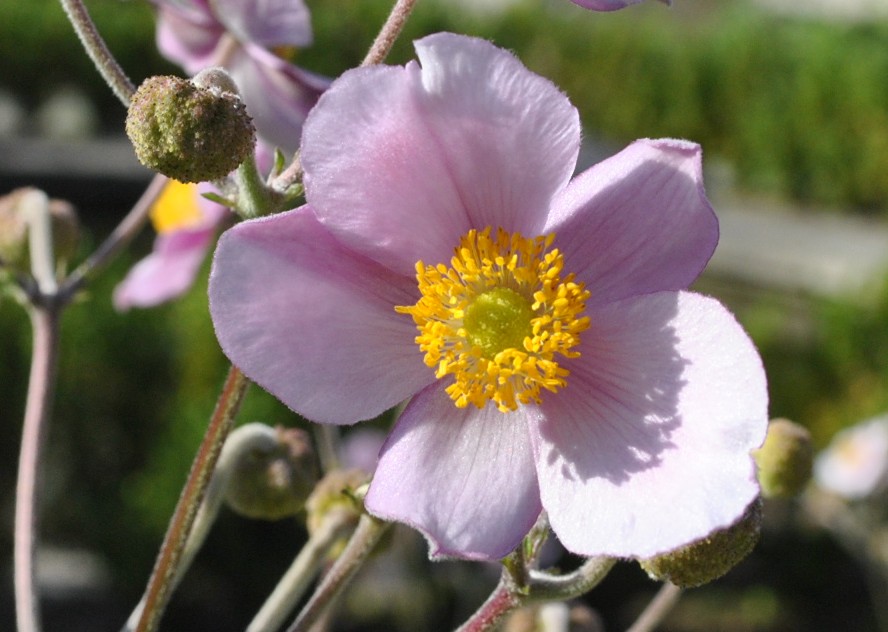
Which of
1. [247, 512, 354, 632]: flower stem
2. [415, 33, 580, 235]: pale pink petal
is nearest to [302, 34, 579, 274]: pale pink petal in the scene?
[415, 33, 580, 235]: pale pink petal

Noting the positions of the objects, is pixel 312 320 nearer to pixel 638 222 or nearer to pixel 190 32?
pixel 638 222

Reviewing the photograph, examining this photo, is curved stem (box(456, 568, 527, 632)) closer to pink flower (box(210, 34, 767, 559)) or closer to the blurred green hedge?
pink flower (box(210, 34, 767, 559))

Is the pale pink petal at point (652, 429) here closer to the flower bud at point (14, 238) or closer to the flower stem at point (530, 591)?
the flower stem at point (530, 591)

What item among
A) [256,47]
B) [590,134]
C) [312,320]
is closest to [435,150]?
[312,320]

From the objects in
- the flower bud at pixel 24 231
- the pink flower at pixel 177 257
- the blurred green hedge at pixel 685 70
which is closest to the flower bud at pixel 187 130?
the flower bud at pixel 24 231

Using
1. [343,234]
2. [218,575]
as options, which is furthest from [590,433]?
[218,575]

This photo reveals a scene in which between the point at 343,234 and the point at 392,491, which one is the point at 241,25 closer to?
A: the point at 343,234
